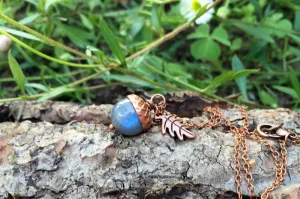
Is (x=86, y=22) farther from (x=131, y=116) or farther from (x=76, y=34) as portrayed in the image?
(x=131, y=116)

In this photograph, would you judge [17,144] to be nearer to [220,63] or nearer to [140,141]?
[140,141]

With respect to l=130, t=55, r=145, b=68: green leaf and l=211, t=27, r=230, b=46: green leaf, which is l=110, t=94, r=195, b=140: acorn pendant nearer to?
l=130, t=55, r=145, b=68: green leaf

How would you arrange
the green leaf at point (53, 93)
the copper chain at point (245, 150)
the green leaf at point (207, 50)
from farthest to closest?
the green leaf at point (207, 50)
the green leaf at point (53, 93)
the copper chain at point (245, 150)

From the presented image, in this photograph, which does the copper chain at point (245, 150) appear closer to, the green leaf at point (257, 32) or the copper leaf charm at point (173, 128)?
the copper leaf charm at point (173, 128)

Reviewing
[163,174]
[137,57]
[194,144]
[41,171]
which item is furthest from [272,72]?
[41,171]

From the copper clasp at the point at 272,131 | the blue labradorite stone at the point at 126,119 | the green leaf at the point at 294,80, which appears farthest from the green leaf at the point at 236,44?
the blue labradorite stone at the point at 126,119
